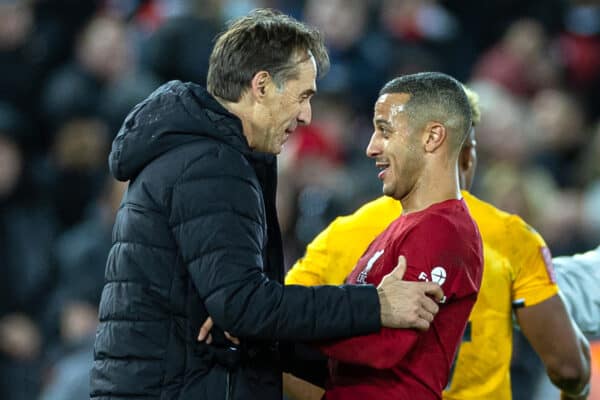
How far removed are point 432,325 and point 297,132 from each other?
4643mm

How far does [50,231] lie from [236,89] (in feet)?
14.8

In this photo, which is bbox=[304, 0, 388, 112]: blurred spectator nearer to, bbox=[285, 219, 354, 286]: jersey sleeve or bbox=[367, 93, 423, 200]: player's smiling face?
bbox=[285, 219, 354, 286]: jersey sleeve

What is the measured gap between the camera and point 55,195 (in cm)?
806

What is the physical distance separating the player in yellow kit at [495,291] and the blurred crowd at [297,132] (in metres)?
2.33

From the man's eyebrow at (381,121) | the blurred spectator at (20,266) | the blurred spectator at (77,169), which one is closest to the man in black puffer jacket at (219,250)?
the man's eyebrow at (381,121)

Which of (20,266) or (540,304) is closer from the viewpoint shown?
(540,304)

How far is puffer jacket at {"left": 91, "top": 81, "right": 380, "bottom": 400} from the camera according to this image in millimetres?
3332

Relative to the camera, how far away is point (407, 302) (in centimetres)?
333

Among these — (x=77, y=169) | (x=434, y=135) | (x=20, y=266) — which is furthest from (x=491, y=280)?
(x=77, y=169)

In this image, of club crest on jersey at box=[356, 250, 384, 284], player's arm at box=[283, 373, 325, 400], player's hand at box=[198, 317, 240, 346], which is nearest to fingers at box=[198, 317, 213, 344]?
player's hand at box=[198, 317, 240, 346]

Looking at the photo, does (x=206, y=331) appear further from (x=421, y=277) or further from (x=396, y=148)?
(x=396, y=148)

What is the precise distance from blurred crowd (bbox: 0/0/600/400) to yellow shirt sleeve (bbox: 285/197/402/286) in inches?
89.3

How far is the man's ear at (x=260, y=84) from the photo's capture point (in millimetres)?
3553

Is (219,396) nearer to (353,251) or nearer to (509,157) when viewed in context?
(353,251)
